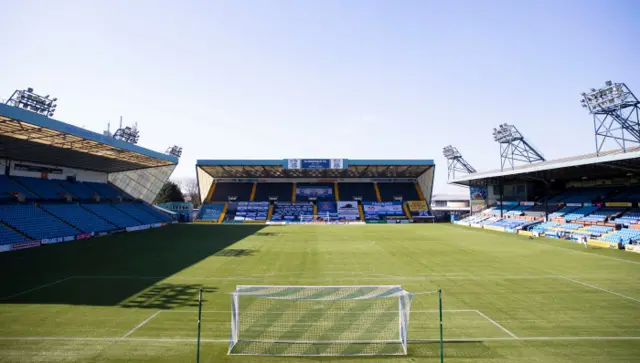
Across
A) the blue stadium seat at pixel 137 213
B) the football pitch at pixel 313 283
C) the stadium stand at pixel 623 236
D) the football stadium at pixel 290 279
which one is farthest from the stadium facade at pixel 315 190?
the football pitch at pixel 313 283

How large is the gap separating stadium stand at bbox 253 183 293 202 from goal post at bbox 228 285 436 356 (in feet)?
160

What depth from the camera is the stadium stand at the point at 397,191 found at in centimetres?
6194

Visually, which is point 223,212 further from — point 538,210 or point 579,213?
point 579,213

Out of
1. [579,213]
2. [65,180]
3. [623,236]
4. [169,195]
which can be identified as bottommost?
[623,236]

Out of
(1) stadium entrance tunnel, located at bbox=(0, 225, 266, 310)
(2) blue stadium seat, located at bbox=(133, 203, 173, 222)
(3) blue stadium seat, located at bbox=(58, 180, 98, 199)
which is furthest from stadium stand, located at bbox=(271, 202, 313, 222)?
(1) stadium entrance tunnel, located at bbox=(0, 225, 266, 310)

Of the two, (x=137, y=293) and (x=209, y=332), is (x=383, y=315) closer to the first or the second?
(x=209, y=332)

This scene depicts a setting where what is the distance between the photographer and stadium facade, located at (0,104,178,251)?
78.9 ft

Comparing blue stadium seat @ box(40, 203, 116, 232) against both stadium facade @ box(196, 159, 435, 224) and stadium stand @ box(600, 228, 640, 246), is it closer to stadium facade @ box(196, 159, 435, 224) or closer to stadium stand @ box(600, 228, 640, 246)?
stadium facade @ box(196, 159, 435, 224)

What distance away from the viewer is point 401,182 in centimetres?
6588

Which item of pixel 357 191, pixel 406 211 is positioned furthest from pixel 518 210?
pixel 357 191

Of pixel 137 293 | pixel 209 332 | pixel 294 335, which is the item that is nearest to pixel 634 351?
pixel 294 335

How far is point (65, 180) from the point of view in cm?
3981

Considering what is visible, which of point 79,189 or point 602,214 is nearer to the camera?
point 602,214

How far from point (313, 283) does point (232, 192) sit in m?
50.4
